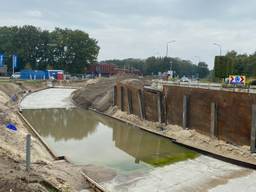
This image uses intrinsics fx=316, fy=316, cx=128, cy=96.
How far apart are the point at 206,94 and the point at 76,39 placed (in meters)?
82.5

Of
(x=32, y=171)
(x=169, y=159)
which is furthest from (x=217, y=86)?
(x=32, y=171)

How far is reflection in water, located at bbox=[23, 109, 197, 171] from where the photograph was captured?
67.8 ft

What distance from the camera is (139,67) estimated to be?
525 feet

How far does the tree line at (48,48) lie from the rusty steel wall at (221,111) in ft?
255

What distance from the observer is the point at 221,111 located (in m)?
23.2

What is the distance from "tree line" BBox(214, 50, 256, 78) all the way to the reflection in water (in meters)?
13.6

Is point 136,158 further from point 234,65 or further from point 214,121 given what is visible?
point 234,65

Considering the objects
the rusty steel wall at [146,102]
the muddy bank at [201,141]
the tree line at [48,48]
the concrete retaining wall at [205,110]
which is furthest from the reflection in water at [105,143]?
the tree line at [48,48]

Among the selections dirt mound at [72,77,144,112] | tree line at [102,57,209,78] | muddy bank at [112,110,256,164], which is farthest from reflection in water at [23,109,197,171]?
tree line at [102,57,209,78]

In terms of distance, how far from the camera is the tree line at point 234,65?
37.7 meters

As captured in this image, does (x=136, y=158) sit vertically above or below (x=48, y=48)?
below

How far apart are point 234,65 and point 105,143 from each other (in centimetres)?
4129

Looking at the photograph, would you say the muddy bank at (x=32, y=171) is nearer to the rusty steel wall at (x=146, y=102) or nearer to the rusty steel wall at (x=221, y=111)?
the rusty steel wall at (x=221, y=111)

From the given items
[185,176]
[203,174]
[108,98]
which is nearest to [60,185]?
[185,176]
